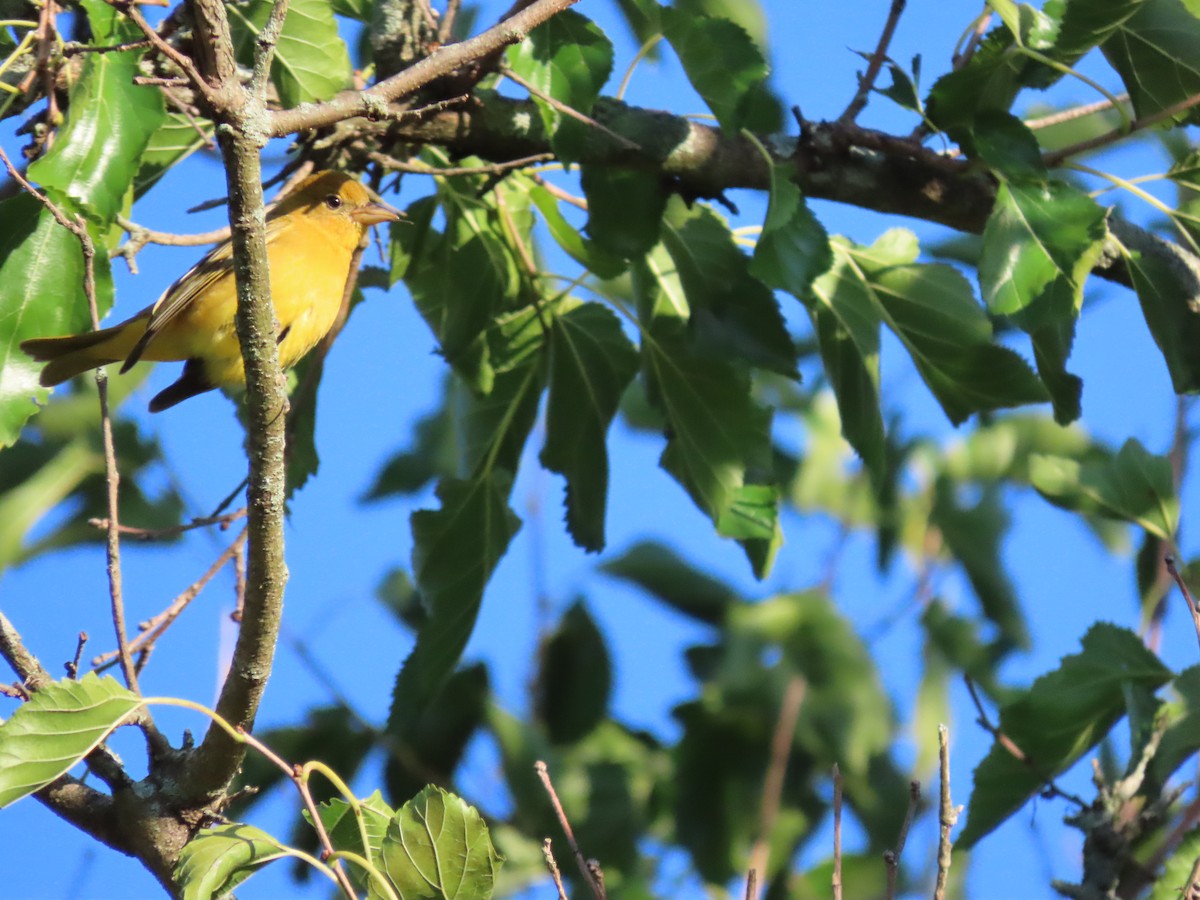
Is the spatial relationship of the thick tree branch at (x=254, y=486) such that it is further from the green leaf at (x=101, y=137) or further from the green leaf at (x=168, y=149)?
the green leaf at (x=168, y=149)

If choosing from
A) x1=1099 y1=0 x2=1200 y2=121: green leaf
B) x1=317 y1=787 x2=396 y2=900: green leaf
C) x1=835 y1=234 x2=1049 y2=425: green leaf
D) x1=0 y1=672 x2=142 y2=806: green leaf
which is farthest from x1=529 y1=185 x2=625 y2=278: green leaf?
x1=0 y1=672 x2=142 y2=806: green leaf

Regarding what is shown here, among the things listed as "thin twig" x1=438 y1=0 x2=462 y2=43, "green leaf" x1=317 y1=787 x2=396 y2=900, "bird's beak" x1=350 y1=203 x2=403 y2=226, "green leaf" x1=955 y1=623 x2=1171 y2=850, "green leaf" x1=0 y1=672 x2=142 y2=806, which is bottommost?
"green leaf" x1=317 y1=787 x2=396 y2=900

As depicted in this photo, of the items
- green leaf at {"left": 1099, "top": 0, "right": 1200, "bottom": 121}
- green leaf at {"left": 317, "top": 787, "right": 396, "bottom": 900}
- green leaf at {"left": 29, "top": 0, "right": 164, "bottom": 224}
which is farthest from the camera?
green leaf at {"left": 1099, "top": 0, "right": 1200, "bottom": 121}

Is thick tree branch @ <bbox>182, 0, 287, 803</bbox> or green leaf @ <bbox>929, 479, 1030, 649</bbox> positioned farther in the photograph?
green leaf @ <bbox>929, 479, 1030, 649</bbox>

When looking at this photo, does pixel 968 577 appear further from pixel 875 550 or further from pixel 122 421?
pixel 122 421

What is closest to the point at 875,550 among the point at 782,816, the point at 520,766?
the point at 782,816

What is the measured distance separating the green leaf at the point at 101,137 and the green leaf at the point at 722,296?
164 cm

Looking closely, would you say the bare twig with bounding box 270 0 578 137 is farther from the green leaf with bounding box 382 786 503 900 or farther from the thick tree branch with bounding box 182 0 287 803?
the green leaf with bounding box 382 786 503 900

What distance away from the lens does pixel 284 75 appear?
149 inches

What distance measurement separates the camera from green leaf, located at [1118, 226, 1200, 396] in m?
3.75

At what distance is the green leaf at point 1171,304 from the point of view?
3754 millimetres

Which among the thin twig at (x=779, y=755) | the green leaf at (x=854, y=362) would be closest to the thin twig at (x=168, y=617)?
the green leaf at (x=854, y=362)

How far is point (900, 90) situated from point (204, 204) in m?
1.93

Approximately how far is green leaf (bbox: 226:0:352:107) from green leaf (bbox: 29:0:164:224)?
0.60 m
